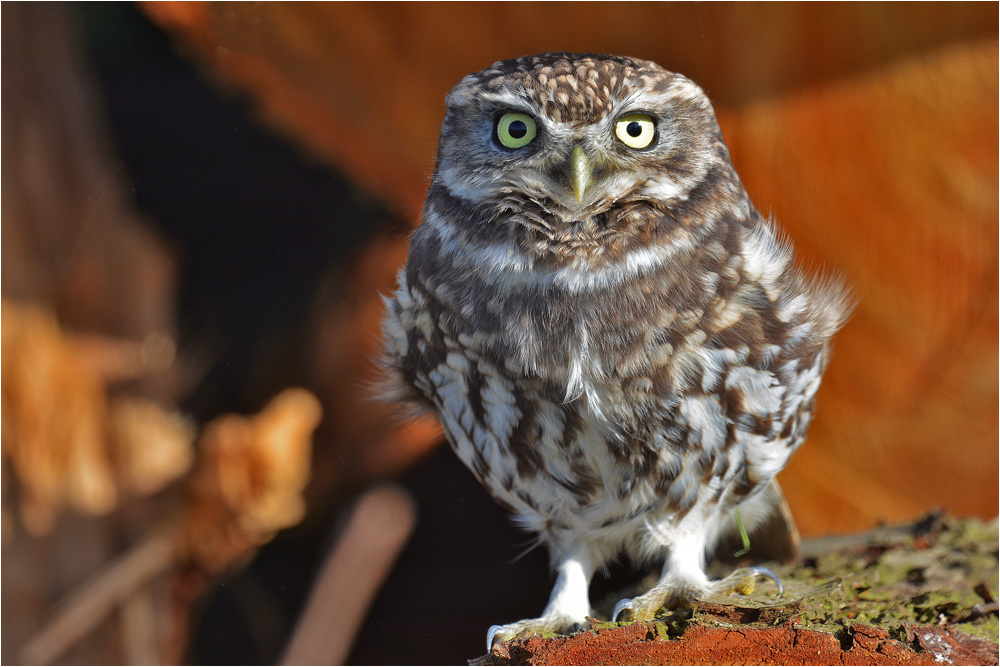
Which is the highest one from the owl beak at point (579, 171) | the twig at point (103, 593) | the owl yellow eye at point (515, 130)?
the owl yellow eye at point (515, 130)

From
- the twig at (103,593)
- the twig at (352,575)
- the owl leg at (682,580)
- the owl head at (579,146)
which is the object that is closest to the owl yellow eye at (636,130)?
the owl head at (579,146)

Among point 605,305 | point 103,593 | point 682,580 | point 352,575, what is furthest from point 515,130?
point 103,593

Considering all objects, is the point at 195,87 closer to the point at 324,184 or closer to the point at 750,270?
the point at 324,184

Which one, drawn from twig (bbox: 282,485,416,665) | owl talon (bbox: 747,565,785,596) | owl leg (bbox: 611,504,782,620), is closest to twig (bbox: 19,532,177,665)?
twig (bbox: 282,485,416,665)

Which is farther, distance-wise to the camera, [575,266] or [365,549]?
[365,549]

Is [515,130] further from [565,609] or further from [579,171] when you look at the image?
[565,609]

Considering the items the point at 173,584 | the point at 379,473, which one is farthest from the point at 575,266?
the point at 173,584

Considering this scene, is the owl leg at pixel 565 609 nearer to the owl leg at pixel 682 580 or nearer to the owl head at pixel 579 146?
the owl leg at pixel 682 580

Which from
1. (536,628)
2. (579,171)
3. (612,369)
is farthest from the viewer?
(536,628)
